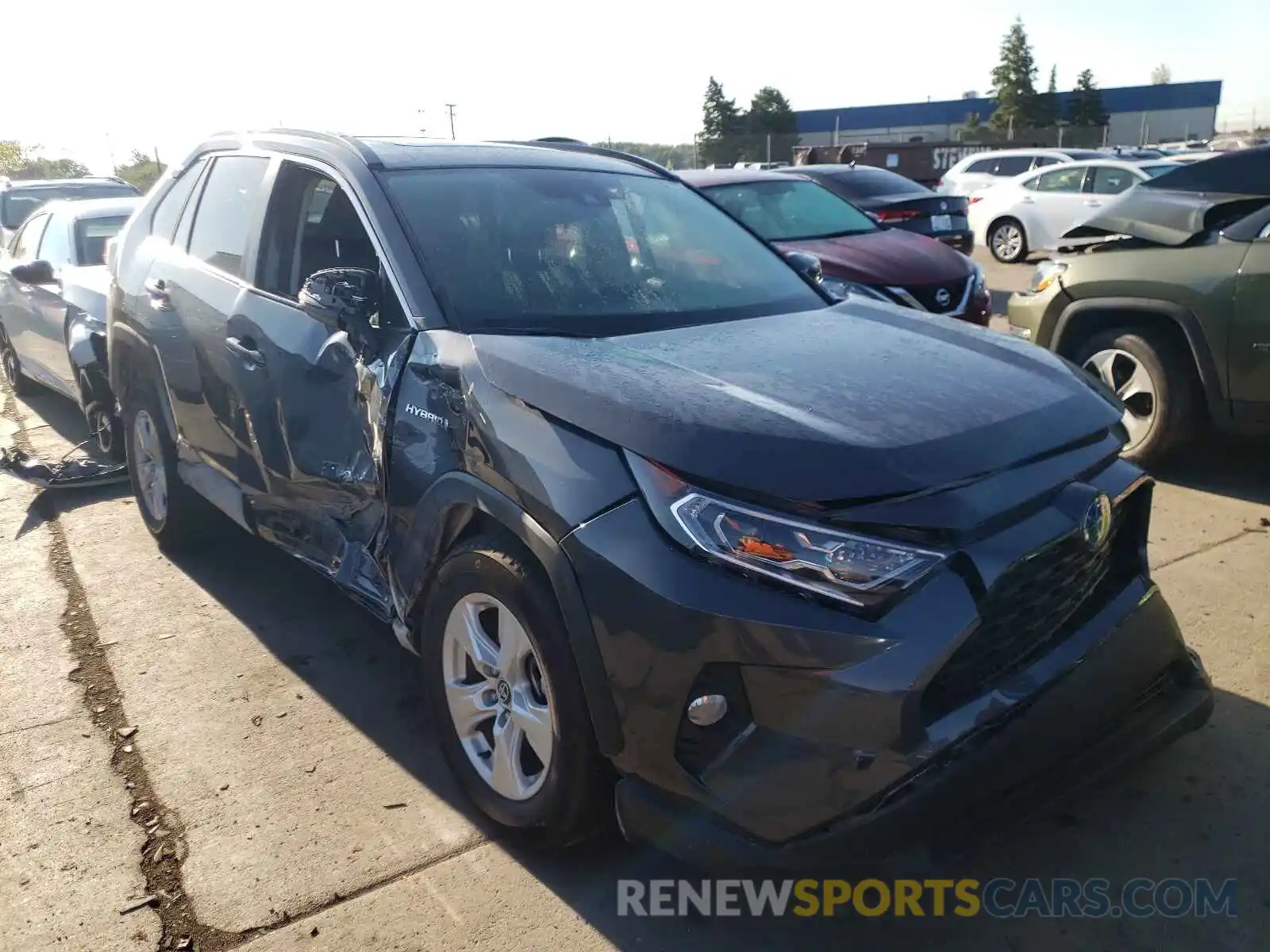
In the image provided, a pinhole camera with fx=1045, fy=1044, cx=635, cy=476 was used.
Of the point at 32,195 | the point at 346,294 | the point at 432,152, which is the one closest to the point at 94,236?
the point at 432,152

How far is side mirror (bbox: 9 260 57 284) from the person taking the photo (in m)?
6.50

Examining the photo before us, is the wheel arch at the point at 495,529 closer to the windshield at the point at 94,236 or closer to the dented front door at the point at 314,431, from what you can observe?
the dented front door at the point at 314,431

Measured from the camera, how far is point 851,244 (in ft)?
26.6

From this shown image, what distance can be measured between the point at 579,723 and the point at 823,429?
0.86 meters

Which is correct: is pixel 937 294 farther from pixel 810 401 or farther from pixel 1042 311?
pixel 810 401

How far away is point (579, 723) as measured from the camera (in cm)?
Answer: 237

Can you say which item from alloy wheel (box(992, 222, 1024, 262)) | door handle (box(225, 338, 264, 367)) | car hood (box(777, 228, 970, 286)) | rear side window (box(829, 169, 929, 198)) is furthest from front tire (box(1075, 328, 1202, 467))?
alloy wheel (box(992, 222, 1024, 262))

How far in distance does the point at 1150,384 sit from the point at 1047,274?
92 centimetres

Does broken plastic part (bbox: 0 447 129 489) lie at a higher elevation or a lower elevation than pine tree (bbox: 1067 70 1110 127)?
lower

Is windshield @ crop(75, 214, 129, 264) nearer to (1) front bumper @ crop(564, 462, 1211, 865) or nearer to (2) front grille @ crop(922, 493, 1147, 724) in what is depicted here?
(1) front bumper @ crop(564, 462, 1211, 865)

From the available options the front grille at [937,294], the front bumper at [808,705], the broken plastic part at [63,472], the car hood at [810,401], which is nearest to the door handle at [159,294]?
the broken plastic part at [63,472]

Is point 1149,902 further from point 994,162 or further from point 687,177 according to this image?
point 994,162

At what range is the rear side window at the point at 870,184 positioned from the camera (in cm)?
1144

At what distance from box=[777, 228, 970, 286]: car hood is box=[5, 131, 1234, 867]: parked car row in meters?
3.89
